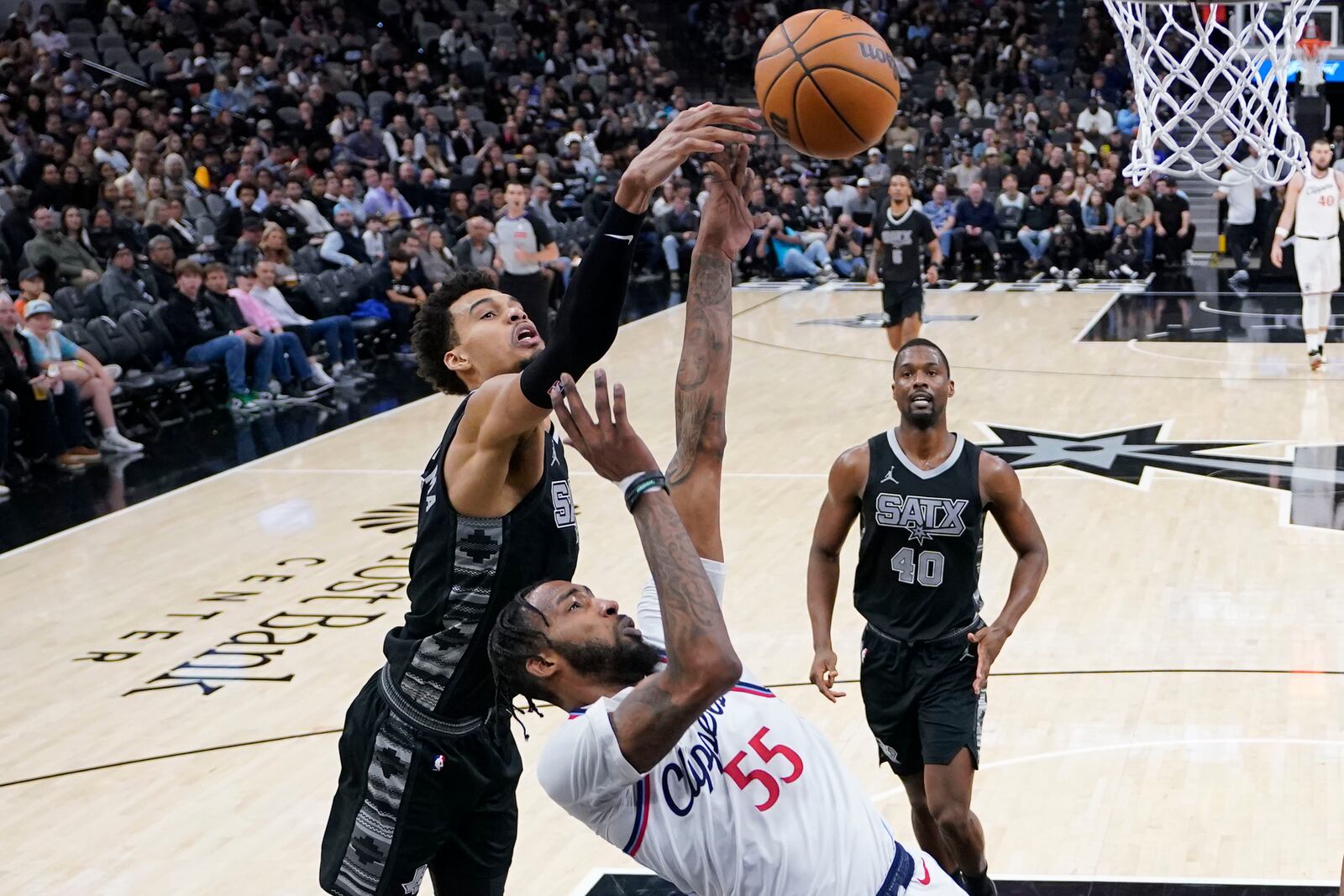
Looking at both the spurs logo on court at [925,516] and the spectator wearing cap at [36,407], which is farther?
the spectator wearing cap at [36,407]

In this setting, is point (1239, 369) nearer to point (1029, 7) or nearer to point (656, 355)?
point (656, 355)

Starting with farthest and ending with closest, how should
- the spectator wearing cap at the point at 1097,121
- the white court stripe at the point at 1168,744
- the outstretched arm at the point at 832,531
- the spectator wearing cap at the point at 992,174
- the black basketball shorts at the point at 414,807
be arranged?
the spectator wearing cap at the point at 1097,121
the spectator wearing cap at the point at 992,174
the white court stripe at the point at 1168,744
the outstretched arm at the point at 832,531
the black basketball shorts at the point at 414,807

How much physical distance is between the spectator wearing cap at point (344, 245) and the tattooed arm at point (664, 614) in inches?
515

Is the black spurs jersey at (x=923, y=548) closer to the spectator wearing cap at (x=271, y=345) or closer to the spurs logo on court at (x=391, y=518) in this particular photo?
the spurs logo on court at (x=391, y=518)

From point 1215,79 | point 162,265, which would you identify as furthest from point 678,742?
point 1215,79

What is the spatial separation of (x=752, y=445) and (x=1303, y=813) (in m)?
6.37

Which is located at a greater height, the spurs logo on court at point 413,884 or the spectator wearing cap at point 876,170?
the spurs logo on court at point 413,884

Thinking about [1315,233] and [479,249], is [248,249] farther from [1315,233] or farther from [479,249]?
[1315,233]

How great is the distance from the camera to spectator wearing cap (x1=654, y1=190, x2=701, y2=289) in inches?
851

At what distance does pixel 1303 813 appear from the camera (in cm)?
518

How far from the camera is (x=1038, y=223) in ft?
69.3

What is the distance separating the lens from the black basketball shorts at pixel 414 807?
3.57m

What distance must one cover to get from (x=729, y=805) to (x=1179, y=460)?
27.5 feet

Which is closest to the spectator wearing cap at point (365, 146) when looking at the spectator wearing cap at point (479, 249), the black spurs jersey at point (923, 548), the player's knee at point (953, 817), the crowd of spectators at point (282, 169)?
the crowd of spectators at point (282, 169)
